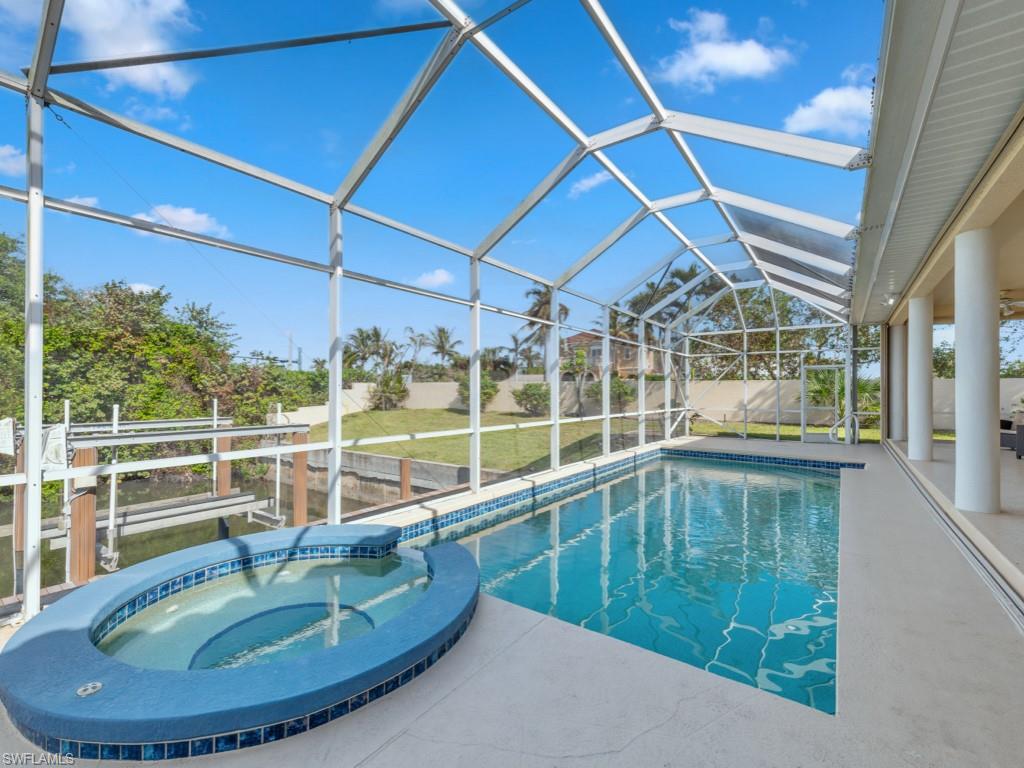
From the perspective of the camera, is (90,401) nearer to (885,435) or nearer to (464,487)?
(464,487)

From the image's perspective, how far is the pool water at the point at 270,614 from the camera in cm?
294

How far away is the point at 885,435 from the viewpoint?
37.1 feet

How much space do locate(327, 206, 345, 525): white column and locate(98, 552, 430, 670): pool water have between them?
2.67 feet

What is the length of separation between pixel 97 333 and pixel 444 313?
354 cm

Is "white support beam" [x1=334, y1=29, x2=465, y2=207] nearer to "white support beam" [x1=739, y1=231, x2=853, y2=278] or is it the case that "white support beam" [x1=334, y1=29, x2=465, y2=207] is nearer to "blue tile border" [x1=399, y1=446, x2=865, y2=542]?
"blue tile border" [x1=399, y1=446, x2=865, y2=542]

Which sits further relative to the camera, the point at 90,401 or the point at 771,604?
the point at 771,604

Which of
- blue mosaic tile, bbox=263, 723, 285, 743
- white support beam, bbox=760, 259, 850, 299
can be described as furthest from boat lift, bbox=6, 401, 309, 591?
white support beam, bbox=760, 259, 850, 299

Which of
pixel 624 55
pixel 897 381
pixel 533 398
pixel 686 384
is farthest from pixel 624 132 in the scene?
pixel 686 384

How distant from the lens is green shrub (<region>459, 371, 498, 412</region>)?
650 centimetres

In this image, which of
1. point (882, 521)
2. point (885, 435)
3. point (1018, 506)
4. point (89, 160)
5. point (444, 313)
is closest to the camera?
point (89, 160)

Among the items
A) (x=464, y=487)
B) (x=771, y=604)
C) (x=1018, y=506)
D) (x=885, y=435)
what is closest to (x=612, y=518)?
(x=464, y=487)

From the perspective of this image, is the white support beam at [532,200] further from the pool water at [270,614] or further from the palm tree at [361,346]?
the pool water at [270,614]

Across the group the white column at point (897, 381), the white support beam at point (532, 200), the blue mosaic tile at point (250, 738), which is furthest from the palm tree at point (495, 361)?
the white column at point (897, 381)

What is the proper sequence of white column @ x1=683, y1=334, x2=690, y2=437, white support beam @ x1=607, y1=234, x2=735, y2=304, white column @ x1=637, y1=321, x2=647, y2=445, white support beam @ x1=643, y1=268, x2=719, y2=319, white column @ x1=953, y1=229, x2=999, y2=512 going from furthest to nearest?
white column @ x1=683, y1=334, x2=690, y2=437, white column @ x1=637, y1=321, x2=647, y2=445, white support beam @ x1=643, y1=268, x2=719, y2=319, white support beam @ x1=607, y1=234, x2=735, y2=304, white column @ x1=953, y1=229, x2=999, y2=512
